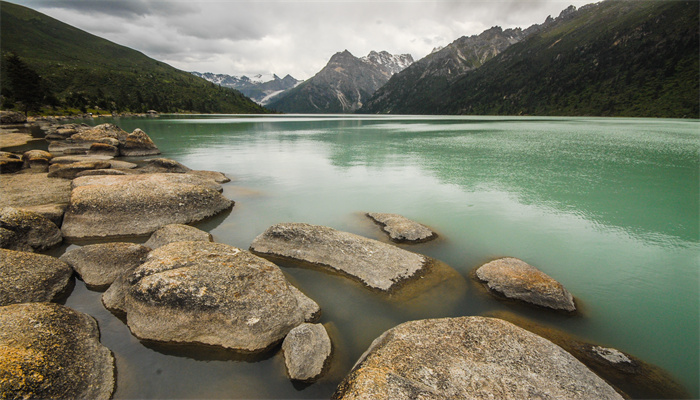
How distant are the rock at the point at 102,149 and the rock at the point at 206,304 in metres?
36.0

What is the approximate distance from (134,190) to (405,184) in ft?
63.3

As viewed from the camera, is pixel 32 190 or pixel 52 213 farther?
pixel 32 190

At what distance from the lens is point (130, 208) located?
558 inches

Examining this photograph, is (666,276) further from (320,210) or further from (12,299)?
(12,299)

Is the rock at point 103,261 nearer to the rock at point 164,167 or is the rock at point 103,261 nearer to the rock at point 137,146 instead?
the rock at point 164,167

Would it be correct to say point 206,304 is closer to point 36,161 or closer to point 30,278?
point 30,278

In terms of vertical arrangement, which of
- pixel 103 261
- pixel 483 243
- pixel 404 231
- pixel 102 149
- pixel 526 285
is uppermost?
pixel 526 285

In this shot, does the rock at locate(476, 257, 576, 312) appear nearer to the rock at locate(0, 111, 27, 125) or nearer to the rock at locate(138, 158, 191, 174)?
the rock at locate(138, 158, 191, 174)

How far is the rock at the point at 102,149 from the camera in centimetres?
3469

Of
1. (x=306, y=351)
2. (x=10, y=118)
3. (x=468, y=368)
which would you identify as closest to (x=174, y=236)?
(x=306, y=351)

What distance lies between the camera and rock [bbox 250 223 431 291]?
411 inches

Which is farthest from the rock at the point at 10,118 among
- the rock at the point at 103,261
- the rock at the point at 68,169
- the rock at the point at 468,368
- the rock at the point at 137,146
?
the rock at the point at 468,368

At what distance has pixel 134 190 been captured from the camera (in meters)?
14.8

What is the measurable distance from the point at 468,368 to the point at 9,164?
118ft
